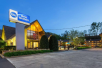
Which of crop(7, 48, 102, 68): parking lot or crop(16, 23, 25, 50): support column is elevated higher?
crop(16, 23, 25, 50): support column

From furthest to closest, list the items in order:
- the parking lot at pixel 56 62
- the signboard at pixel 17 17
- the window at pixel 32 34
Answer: the window at pixel 32 34 < the signboard at pixel 17 17 < the parking lot at pixel 56 62

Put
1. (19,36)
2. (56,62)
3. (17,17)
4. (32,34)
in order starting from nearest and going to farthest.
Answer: (56,62), (19,36), (17,17), (32,34)

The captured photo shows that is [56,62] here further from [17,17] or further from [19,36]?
[17,17]

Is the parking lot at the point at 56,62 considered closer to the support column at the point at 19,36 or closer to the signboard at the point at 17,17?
the support column at the point at 19,36

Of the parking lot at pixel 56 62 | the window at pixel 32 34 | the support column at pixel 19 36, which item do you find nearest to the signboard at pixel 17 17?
the support column at pixel 19 36

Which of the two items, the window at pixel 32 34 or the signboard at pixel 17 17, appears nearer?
the signboard at pixel 17 17

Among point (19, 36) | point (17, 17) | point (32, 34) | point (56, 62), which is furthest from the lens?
point (32, 34)

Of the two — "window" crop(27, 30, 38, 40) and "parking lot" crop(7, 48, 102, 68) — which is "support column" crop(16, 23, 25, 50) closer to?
"parking lot" crop(7, 48, 102, 68)

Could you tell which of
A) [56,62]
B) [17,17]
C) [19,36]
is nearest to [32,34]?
[19,36]

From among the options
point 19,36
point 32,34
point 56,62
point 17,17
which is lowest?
point 56,62

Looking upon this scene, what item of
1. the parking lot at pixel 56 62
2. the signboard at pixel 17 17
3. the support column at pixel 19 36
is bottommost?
the parking lot at pixel 56 62

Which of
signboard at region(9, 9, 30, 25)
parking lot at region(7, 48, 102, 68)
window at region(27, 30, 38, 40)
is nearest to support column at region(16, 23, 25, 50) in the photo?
signboard at region(9, 9, 30, 25)

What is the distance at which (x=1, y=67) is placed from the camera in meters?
4.86

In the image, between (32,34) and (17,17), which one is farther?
(32,34)
